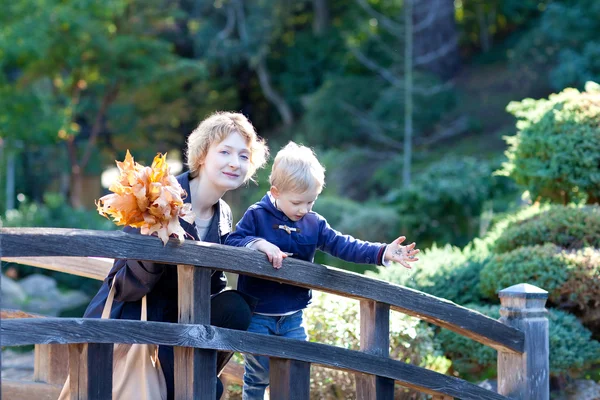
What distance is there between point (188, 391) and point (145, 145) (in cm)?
2215

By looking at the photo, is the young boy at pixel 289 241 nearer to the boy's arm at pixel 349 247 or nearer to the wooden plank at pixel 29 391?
the boy's arm at pixel 349 247

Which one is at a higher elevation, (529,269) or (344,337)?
(529,269)

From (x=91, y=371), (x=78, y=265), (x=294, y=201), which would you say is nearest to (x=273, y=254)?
(x=294, y=201)

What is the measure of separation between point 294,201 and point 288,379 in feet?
2.59

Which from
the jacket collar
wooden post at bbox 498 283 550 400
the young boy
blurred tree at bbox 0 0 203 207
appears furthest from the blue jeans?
blurred tree at bbox 0 0 203 207

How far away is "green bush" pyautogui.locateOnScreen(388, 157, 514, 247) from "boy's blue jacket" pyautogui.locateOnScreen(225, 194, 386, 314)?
10.3 m

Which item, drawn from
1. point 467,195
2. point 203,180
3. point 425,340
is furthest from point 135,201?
point 467,195

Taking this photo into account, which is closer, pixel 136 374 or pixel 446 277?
pixel 136 374

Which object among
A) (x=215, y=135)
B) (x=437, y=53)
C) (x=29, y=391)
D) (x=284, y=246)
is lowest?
(x=29, y=391)

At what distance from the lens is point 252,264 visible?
3.22 meters

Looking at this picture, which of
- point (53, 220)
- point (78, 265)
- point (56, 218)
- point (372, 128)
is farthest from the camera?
point (372, 128)

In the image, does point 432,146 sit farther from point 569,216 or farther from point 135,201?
point 135,201

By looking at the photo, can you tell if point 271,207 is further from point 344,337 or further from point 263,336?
point 344,337

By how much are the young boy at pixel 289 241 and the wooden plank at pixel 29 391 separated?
125 centimetres
